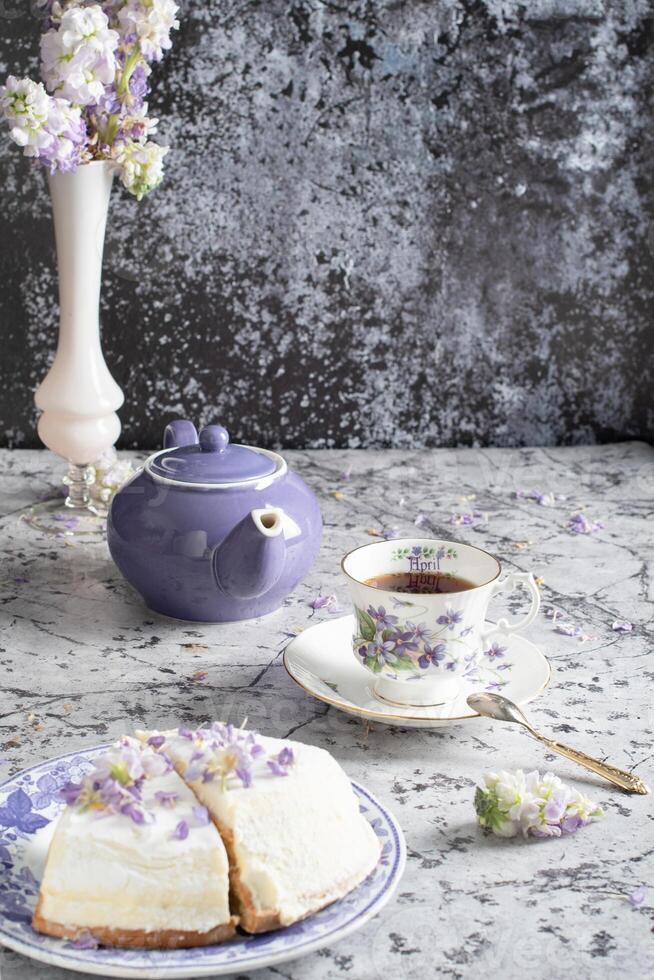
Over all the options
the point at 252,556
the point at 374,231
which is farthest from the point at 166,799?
the point at 374,231

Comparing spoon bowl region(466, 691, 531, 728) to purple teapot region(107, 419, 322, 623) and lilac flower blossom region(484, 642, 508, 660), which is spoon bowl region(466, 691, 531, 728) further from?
purple teapot region(107, 419, 322, 623)

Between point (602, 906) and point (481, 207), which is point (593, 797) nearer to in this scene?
point (602, 906)

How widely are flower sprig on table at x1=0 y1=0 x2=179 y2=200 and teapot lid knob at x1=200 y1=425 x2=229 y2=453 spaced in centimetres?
35

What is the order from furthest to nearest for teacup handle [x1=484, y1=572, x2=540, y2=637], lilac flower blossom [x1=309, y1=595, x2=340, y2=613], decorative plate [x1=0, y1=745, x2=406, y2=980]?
lilac flower blossom [x1=309, y1=595, x2=340, y2=613] → teacup handle [x1=484, y1=572, x2=540, y2=637] → decorative plate [x1=0, y1=745, x2=406, y2=980]

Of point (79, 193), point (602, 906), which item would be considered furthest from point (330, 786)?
point (79, 193)

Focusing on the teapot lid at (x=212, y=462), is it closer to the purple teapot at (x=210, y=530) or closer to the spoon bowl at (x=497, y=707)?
the purple teapot at (x=210, y=530)

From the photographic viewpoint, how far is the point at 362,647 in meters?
1.00

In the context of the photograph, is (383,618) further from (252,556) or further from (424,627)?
(252,556)

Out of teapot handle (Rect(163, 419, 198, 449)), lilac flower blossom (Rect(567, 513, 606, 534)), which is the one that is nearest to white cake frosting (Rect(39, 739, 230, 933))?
teapot handle (Rect(163, 419, 198, 449))

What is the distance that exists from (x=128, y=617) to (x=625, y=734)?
498 millimetres

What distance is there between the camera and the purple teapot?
3.69 ft

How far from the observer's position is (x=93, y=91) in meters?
1.32

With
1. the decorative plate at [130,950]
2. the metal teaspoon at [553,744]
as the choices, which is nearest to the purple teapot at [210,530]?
the metal teaspoon at [553,744]

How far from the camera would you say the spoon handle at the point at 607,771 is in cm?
91
